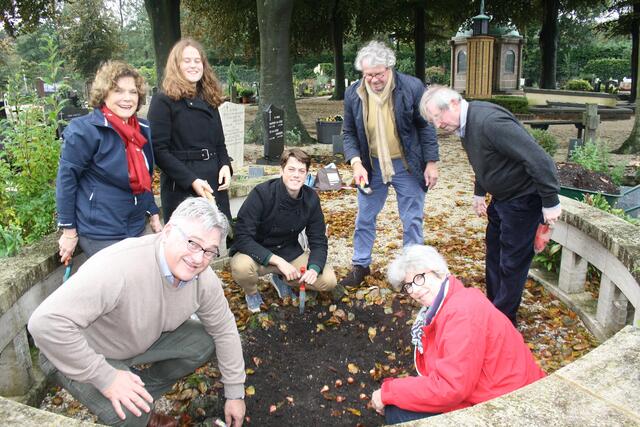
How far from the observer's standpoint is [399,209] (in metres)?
4.80

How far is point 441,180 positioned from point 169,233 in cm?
777

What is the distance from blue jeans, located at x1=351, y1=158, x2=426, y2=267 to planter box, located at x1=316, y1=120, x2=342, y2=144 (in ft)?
27.7

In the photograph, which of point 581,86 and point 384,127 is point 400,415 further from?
point 581,86

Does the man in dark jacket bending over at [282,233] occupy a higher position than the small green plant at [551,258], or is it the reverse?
the man in dark jacket bending over at [282,233]

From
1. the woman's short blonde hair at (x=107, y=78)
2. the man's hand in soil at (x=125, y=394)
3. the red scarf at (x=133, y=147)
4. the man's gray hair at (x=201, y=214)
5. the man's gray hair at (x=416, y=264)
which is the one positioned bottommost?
the man's hand in soil at (x=125, y=394)

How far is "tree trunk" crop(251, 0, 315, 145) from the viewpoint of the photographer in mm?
12328

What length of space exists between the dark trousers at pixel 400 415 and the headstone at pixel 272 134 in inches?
305

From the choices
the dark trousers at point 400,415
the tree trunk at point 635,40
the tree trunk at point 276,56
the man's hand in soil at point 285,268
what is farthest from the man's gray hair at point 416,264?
the tree trunk at point 635,40

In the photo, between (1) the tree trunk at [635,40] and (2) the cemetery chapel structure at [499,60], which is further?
(2) the cemetery chapel structure at [499,60]

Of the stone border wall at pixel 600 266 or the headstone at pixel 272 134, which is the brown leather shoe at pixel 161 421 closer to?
the stone border wall at pixel 600 266

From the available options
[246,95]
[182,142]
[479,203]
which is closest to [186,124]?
[182,142]

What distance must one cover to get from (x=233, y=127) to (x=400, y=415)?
20.5ft

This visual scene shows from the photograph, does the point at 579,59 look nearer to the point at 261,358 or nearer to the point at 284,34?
the point at 284,34

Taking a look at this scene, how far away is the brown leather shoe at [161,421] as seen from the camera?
2.88m
